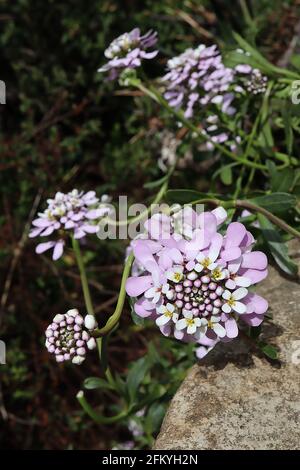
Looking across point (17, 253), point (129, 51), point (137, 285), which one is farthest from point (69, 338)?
point (17, 253)

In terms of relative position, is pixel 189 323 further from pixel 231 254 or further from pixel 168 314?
pixel 231 254

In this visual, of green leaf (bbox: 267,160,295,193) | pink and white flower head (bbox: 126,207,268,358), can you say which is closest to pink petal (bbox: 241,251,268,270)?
pink and white flower head (bbox: 126,207,268,358)

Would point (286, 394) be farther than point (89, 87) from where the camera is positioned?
No

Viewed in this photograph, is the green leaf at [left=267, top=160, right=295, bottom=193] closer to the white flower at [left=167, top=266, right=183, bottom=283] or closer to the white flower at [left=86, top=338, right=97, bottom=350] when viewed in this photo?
the white flower at [left=167, top=266, right=183, bottom=283]

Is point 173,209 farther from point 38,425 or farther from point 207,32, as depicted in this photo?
point 207,32
